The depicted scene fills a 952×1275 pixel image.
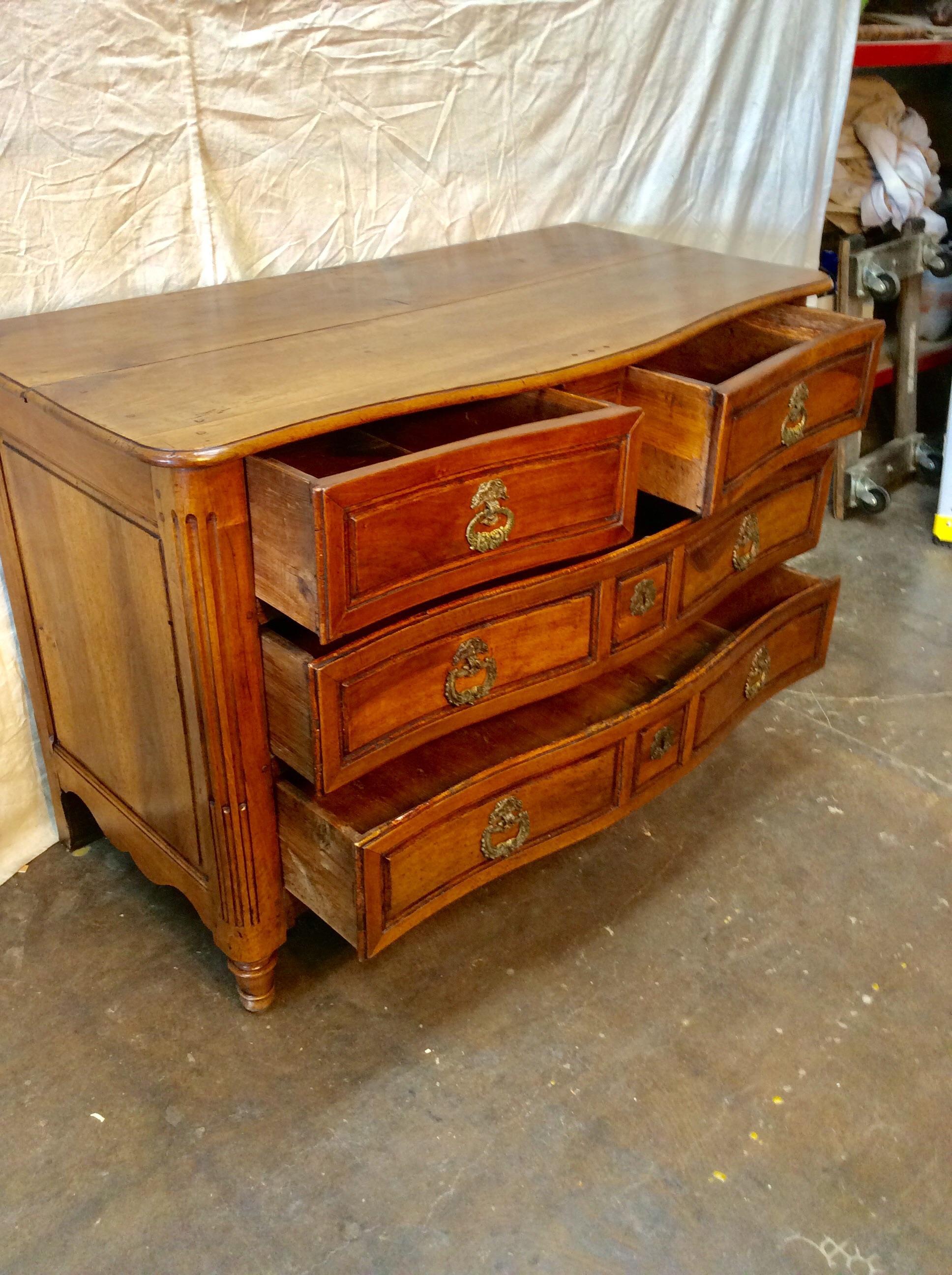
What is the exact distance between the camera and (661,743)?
148cm

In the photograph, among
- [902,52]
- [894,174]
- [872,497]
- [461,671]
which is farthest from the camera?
[872,497]

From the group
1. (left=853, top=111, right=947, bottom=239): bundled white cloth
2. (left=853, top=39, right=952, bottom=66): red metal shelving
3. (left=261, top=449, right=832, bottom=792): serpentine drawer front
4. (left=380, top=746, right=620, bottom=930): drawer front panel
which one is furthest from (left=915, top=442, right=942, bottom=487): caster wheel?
(left=380, top=746, right=620, bottom=930): drawer front panel

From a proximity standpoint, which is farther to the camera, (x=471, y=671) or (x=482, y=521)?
(x=471, y=671)

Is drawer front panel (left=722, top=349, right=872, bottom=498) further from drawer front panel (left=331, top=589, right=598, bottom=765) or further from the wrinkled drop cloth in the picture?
the wrinkled drop cloth

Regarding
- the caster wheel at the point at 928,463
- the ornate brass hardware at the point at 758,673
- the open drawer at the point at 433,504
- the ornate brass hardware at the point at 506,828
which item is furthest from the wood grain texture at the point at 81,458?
the caster wheel at the point at 928,463

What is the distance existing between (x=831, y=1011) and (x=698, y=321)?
34.6 inches

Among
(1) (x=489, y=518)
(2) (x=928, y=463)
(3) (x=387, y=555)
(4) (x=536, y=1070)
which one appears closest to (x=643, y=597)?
(1) (x=489, y=518)

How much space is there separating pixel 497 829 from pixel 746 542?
56 cm

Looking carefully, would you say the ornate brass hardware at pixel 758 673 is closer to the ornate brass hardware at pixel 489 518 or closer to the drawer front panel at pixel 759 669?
the drawer front panel at pixel 759 669

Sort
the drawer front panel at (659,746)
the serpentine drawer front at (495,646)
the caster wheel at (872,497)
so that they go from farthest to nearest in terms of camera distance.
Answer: the caster wheel at (872,497) → the drawer front panel at (659,746) → the serpentine drawer front at (495,646)

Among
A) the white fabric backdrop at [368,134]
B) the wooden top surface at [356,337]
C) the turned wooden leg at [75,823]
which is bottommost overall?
the turned wooden leg at [75,823]

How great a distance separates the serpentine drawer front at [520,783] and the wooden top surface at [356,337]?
0.42 meters

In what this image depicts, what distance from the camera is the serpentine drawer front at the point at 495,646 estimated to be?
1.14 meters

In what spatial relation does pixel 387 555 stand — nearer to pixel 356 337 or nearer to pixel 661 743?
pixel 356 337
